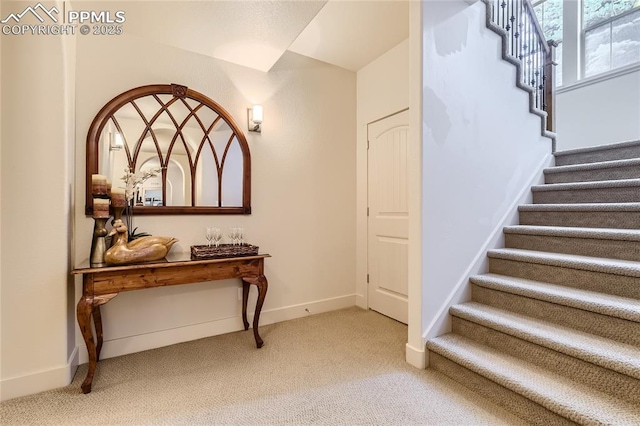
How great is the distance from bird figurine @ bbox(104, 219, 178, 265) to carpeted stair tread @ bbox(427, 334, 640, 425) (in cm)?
195

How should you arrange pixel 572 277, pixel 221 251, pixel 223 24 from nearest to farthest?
pixel 572 277 → pixel 223 24 → pixel 221 251

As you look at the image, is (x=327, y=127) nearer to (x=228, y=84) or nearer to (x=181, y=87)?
(x=228, y=84)

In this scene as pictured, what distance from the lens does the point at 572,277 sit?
1.84 m

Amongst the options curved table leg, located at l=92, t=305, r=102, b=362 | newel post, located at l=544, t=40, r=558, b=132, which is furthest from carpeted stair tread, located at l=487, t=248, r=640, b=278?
curved table leg, located at l=92, t=305, r=102, b=362

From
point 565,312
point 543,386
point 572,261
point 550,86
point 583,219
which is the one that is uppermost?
point 550,86

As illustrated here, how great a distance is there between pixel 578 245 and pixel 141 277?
2941 millimetres

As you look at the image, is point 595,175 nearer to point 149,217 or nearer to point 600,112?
point 600,112

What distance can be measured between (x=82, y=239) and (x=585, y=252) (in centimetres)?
349

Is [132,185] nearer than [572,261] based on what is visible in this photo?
No

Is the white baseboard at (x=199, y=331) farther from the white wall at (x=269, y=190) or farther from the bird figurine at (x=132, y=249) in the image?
the bird figurine at (x=132, y=249)

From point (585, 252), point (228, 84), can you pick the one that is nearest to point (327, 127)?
point (228, 84)

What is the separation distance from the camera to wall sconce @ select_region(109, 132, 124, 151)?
7.13 feet

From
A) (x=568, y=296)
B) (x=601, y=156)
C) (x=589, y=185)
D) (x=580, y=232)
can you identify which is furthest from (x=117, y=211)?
(x=601, y=156)

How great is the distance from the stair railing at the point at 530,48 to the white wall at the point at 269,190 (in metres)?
1.53
